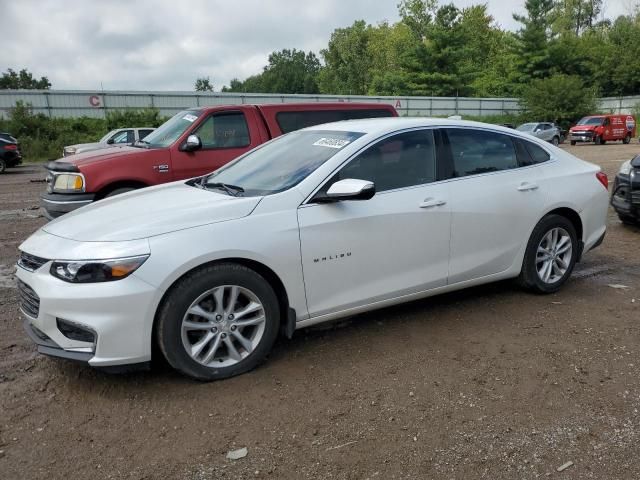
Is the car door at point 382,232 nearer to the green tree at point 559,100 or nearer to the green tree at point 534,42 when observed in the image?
the green tree at point 559,100

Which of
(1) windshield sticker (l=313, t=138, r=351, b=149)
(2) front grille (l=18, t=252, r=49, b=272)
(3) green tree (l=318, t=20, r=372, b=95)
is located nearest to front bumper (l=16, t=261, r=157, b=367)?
(2) front grille (l=18, t=252, r=49, b=272)

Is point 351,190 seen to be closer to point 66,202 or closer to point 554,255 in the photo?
point 554,255

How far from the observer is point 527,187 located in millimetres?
4625

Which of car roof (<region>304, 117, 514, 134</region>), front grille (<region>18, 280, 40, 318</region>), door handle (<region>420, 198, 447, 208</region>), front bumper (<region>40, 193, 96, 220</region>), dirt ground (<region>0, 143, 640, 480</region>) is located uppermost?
car roof (<region>304, 117, 514, 134</region>)

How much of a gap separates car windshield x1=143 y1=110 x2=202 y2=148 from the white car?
126 inches

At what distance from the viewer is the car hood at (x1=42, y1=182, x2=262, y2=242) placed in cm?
327

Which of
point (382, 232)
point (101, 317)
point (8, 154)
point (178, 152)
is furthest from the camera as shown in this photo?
point (8, 154)

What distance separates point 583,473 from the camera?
8.36ft

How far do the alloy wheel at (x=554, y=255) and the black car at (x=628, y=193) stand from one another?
9.69 ft

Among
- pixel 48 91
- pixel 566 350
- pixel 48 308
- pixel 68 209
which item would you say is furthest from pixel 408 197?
pixel 48 91

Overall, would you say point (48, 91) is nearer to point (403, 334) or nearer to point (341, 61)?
point (403, 334)

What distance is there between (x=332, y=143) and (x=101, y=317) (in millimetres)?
2018

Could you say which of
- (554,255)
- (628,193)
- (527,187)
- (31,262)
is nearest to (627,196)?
(628,193)

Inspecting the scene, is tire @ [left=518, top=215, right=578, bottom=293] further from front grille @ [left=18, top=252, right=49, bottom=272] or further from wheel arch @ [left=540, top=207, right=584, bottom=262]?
front grille @ [left=18, top=252, right=49, bottom=272]
